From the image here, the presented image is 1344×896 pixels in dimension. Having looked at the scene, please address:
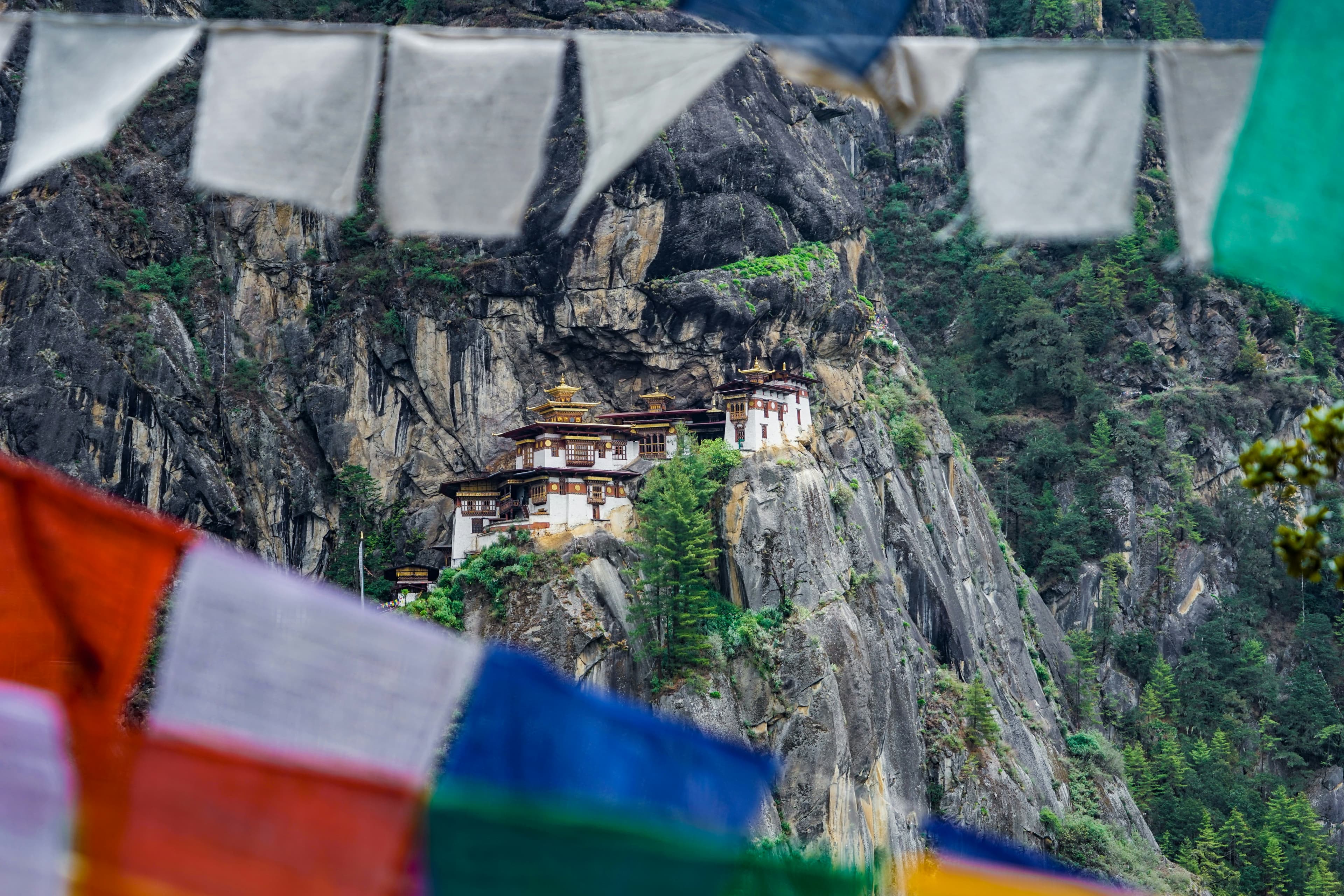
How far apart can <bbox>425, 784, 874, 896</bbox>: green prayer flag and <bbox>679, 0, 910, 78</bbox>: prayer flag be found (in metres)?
3.25

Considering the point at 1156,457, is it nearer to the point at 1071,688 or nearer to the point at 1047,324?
the point at 1047,324

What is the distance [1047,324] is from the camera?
59.1m

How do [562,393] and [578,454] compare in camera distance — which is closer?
[578,454]

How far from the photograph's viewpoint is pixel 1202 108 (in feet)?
18.3

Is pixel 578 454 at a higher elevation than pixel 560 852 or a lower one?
higher

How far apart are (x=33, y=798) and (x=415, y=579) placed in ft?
95.6

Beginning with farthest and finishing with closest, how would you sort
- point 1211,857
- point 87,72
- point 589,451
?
point 1211,857 → point 589,451 → point 87,72

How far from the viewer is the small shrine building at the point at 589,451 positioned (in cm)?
3244

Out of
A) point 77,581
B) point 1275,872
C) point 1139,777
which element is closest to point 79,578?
point 77,581

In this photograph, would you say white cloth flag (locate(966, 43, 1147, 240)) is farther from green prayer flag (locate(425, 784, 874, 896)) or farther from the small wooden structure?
the small wooden structure

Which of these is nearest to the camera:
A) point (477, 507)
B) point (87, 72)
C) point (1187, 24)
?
point (87, 72)

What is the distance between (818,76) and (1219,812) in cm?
4446

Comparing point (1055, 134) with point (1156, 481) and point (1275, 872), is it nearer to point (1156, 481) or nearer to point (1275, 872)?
point (1275, 872)

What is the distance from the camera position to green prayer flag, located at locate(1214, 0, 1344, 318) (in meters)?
5.07
